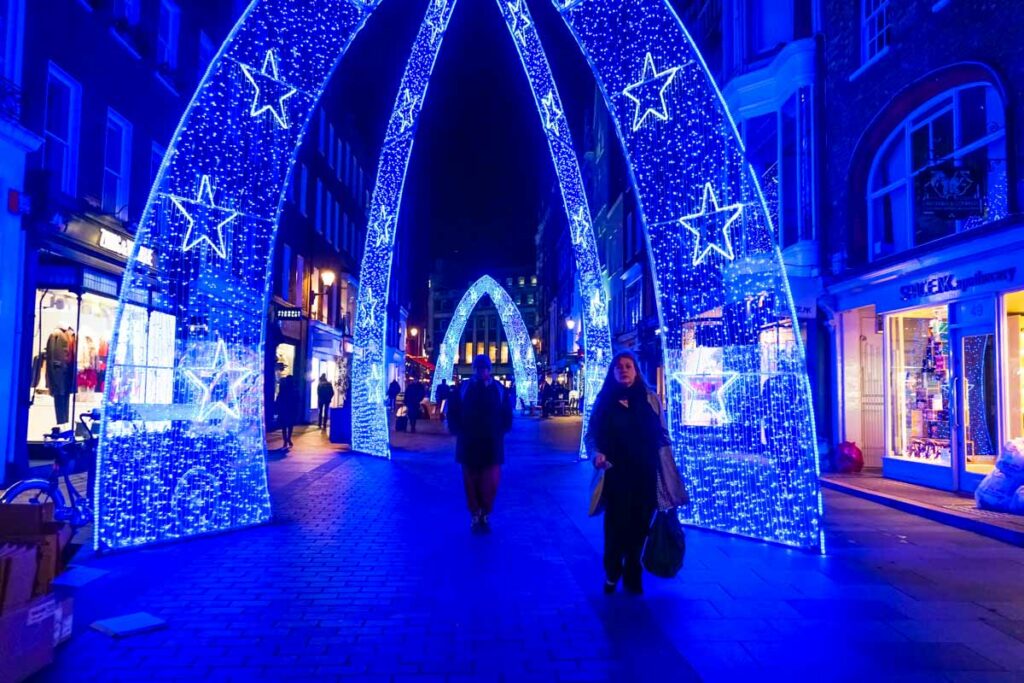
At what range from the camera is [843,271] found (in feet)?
45.4

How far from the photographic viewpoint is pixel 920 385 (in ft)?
41.4

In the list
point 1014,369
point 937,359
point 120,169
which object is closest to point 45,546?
point 1014,369

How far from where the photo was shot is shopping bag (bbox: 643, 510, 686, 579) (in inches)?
211

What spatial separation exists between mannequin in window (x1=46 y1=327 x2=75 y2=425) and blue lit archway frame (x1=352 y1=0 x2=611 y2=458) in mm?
5045

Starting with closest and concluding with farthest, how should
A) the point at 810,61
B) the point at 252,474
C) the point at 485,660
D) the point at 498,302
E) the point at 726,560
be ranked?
1. the point at 485,660
2. the point at 726,560
3. the point at 252,474
4. the point at 810,61
5. the point at 498,302

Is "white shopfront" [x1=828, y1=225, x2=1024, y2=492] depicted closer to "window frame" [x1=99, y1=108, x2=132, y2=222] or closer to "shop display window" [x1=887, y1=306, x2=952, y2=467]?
"shop display window" [x1=887, y1=306, x2=952, y2=467]

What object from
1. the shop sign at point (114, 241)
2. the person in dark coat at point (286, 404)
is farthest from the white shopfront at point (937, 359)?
the shop sign at point (114, 241)

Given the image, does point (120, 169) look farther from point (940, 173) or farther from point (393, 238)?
point (940, 173)

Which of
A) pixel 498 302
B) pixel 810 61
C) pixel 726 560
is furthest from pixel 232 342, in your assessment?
pixel 498 302

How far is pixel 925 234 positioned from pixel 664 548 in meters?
9.29

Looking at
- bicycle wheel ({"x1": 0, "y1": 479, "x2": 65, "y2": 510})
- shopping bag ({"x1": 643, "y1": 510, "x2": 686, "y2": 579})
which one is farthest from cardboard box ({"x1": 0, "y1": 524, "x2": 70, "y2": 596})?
shopping bag ({"x1": 643, "y1": 510, "x2": 686, "y2": 579})

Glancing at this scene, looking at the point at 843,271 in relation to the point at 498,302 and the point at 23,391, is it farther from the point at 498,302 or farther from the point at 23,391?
the point at 498,302

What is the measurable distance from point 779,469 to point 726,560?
3.67 feet

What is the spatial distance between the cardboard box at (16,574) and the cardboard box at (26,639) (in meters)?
0.05
